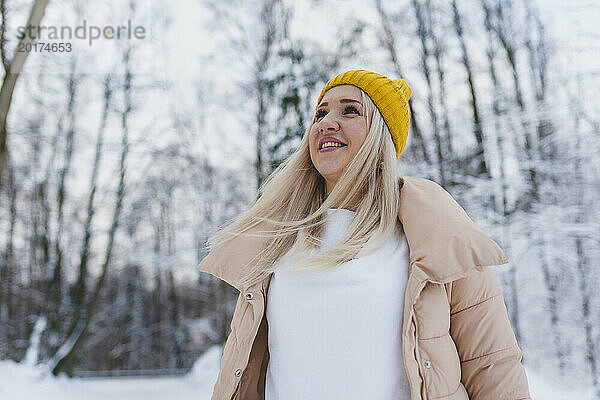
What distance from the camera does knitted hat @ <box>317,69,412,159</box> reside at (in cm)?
137

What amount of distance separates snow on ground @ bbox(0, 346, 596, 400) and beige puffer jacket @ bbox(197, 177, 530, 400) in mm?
3931

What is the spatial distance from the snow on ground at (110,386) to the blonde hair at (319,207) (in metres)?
3.99

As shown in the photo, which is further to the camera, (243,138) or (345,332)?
(243,138)

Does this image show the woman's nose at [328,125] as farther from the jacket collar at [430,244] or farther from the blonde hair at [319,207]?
the jacket collar at [430,244]

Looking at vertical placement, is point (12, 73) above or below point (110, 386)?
above

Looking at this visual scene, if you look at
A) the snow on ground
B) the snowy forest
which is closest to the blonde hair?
the snowy forest

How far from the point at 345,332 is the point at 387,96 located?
0.64 m

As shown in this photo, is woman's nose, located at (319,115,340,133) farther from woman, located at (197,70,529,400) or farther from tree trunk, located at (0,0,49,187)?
tree trunk, located at (0,0,49,187)

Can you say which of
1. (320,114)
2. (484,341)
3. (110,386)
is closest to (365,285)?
(484,341)

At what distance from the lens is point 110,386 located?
30.4 feet

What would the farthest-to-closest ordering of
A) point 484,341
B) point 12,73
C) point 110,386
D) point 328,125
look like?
point 110,386
point 12,73
point 328,125
point 484,341

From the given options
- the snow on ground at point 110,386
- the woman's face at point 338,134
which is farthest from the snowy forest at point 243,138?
the woman's face at point 338,134

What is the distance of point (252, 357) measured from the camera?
1280 mm

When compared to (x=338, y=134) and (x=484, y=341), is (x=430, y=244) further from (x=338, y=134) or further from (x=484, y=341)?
(x=338, y=134)
